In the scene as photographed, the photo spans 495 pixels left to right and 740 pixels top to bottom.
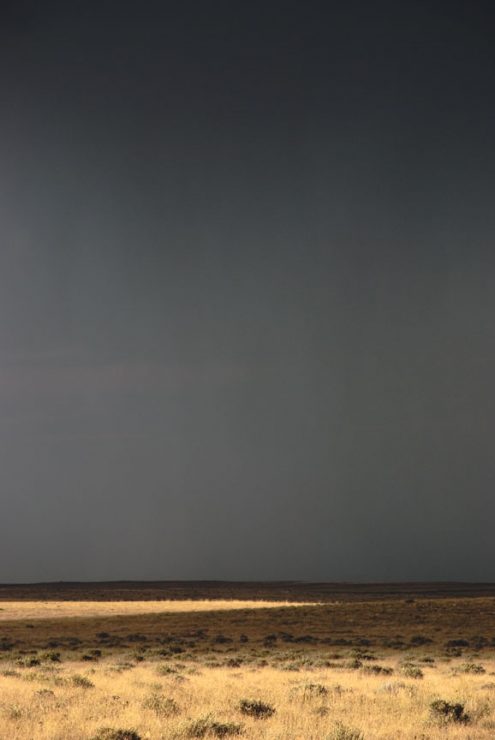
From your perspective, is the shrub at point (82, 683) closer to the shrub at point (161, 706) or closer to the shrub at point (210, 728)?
the shrub at point (161, 706)

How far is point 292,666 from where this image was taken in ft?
108

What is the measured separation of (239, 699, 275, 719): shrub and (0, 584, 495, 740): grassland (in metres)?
0.03

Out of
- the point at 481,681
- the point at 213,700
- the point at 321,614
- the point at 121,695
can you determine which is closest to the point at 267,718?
→ the point at 213,700

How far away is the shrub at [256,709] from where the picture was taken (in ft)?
62.3

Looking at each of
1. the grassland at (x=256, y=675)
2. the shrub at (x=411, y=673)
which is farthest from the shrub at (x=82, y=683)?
the shrub at (x=411, y=673)

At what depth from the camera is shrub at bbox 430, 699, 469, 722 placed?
1816cm

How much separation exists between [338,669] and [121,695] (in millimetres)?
11997

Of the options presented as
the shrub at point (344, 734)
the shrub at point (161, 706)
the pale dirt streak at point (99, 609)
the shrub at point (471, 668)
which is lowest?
the shrub at point (471, 668)

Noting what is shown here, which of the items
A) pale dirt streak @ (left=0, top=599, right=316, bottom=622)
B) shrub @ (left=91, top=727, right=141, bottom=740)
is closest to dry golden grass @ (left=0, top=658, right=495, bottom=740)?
shrub @ (left=91, top=727, right=141, bottom=740)

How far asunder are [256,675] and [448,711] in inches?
514

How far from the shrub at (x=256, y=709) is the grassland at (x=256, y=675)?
28mm

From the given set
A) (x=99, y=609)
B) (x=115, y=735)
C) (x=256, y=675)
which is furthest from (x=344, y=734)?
(x=99, y=609)

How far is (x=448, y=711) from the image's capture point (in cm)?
1841

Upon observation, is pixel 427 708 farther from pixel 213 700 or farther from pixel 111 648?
pixel 111 648
